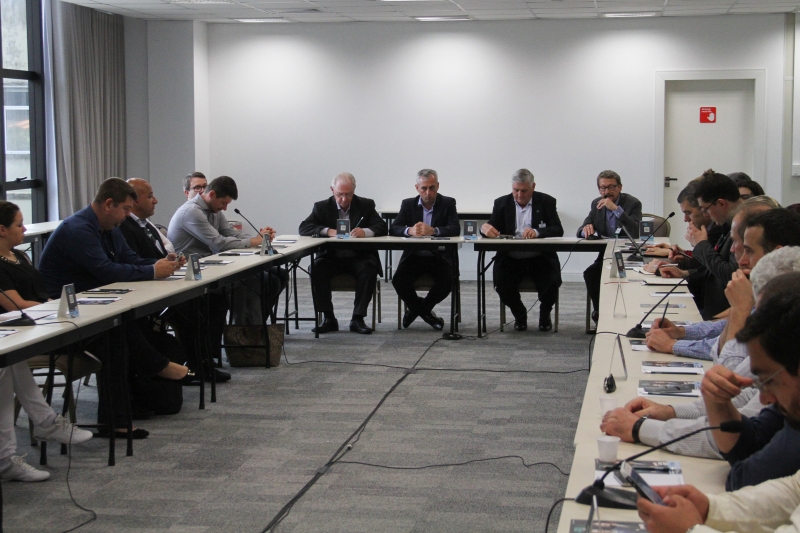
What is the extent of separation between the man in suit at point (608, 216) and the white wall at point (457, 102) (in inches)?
92.4

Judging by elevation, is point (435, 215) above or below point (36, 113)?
below

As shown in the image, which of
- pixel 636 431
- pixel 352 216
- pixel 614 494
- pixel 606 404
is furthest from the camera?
pixel 352 216

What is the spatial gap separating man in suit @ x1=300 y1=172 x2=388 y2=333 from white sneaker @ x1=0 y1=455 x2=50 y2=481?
322 centimetres

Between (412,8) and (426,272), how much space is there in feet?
10.1

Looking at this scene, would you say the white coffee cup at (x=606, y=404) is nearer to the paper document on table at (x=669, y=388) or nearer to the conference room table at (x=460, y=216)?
the paper document on table at (x=669, y=388)

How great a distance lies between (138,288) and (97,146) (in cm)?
525

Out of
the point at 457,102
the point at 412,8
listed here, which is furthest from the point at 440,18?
the point at 457,102

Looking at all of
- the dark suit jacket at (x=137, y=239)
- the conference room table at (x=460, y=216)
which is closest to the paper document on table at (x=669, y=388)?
the dark suit jacket at (x=137, y=239)

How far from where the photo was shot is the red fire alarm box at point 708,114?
9.50m

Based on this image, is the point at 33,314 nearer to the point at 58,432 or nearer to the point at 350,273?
the point at 58,432

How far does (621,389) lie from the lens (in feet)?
8.68

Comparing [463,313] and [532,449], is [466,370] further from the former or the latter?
[463,313]

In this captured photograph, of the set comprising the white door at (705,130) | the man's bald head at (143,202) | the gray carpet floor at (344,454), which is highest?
the white door at (705,130)

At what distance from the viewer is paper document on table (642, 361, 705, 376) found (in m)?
2.88
